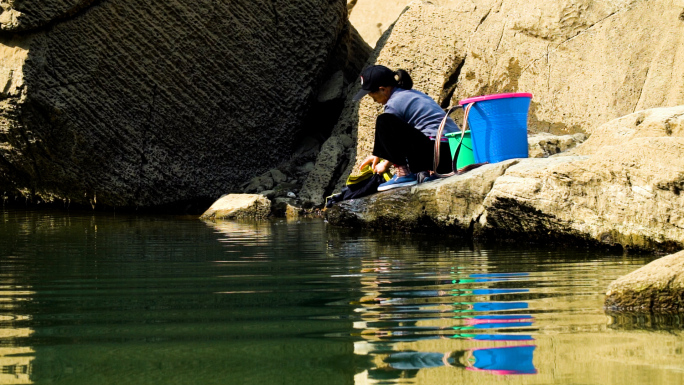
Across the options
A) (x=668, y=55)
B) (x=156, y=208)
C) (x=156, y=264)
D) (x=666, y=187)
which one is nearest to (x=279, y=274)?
(x=156, y=264)

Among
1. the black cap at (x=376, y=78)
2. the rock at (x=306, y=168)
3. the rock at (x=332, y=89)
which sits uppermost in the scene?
the rock at (x=332, y=89)

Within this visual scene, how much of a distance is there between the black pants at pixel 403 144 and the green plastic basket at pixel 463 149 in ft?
0.49

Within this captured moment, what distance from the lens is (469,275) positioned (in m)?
4.62

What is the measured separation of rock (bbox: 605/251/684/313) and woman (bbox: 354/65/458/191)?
14.9ft

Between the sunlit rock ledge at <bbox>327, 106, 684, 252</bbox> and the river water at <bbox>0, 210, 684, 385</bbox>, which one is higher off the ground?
the sunlit rock ledge at <bbox>327, 106, 684, 252</bbox>

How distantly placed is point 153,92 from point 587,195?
21.5ft

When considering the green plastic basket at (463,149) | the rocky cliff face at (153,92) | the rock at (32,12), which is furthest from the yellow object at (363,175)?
the rock at (32,12)

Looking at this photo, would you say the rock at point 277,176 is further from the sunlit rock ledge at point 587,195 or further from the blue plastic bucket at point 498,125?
the blue plastic bucket at point 498,125

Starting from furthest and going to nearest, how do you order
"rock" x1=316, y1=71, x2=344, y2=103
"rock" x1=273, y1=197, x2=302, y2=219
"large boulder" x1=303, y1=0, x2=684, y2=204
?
"rock" x1=316, y1=71, x2=344, y2=103, "rock" x1=273, y1=197, x2=302, y2=219, "large boulder" x1=303, y1=0, x2=684, y2=204

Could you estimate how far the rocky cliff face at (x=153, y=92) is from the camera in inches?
416

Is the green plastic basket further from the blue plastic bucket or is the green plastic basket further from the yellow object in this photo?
the yellow object

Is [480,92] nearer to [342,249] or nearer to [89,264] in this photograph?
[342,249]

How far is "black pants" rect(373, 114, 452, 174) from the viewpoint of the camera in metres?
7.84

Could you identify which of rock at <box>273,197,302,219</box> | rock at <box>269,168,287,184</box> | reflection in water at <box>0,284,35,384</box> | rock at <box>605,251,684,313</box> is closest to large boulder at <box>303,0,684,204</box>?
rock at <box>273,197,302,219</box>
